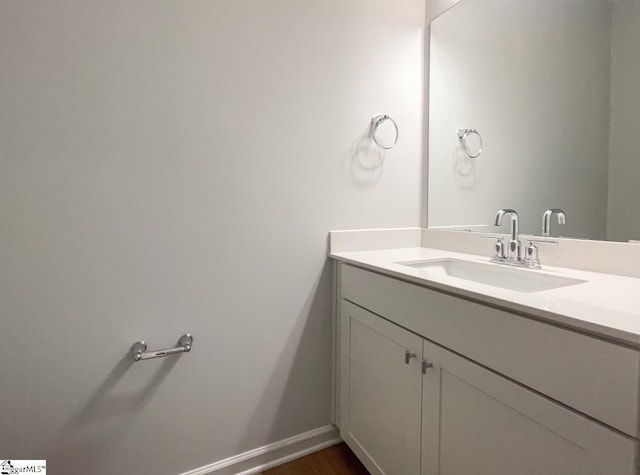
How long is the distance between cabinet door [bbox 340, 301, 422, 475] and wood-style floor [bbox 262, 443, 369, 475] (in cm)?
11

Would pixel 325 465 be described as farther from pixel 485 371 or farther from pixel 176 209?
pixel 176 209

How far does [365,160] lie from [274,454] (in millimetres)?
1310

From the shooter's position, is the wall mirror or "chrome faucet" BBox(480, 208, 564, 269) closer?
the wall mirror

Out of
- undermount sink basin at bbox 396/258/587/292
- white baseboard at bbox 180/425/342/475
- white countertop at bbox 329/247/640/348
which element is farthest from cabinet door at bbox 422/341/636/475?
white baseboard at bbox 180/425/342/475

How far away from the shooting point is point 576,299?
0.74m

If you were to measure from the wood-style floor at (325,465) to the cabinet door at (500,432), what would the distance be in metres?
0.51

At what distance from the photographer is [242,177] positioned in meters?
1.27

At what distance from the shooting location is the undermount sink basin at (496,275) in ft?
3.36

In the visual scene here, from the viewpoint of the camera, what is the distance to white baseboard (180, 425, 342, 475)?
1.29 meters

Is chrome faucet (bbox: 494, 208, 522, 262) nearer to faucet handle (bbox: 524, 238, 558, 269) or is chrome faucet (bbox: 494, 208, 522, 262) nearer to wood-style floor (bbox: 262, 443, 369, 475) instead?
faucet handle (bbox: 524, 238, 558, 269)

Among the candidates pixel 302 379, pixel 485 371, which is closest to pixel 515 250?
pixel 485 371

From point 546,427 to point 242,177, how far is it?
3.71 feet

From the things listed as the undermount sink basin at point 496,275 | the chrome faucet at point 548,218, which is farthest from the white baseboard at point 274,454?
the chrome faucet at point 548,218

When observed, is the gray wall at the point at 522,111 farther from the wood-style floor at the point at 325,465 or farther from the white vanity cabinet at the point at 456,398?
the wood-style floor at the point at 325,465
